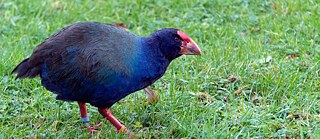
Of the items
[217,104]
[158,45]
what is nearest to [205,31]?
[217,104]

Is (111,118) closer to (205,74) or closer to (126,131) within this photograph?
(126,131)

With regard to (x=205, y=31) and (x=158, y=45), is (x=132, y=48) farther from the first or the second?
(x=205, y=31)

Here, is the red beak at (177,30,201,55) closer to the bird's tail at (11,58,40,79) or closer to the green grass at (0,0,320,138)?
the green grass at (0,0,320,138)

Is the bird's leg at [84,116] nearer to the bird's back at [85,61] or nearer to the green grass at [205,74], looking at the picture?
the green grass at [205,74]

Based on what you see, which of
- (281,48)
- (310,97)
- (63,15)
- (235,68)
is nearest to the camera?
(310,97)

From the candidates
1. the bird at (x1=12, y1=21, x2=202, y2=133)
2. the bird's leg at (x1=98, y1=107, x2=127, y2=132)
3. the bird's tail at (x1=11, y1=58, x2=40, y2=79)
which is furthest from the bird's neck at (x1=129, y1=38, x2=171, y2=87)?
the bird's tail at (x1=11, y1=58, x2=40, y2=79)

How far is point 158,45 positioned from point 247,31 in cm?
204

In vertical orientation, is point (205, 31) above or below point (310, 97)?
above

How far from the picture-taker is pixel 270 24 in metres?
6.05

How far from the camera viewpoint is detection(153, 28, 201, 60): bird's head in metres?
4.25

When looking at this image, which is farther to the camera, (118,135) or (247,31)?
Result: (247,31)

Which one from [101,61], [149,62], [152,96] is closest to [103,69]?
[101,61]

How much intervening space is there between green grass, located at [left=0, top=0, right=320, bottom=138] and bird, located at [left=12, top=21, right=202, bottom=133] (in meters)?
0.37

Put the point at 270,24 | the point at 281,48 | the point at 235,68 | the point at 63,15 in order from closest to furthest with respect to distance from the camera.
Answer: the point at 235,68 → the point at 281,48 → the point at 270,24 → the point at 63,15
